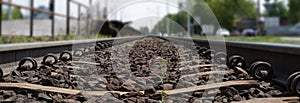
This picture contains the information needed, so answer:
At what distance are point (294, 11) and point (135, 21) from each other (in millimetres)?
74994

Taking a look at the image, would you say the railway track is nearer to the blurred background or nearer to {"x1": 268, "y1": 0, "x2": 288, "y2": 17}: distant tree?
the blurred background

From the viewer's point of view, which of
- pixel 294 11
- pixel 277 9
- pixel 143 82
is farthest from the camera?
pixel 277 9

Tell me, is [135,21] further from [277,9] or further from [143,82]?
[277,9]

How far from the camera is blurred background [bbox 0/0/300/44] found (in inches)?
166

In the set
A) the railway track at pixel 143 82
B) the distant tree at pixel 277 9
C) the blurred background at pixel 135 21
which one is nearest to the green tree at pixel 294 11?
the blurred background at pixel 135 21

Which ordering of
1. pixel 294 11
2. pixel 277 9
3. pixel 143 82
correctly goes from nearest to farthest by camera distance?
1. pixel 143 82
2. pixel 294 11
3. pixel 277 9

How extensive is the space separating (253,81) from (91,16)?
18.5 metres

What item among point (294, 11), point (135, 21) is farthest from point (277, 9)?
point (135, 21)

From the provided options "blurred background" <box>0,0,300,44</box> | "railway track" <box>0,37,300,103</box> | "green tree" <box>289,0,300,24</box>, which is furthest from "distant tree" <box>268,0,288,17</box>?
"railway track" <box>0,37,300,103</box>

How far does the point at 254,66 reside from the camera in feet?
11.6

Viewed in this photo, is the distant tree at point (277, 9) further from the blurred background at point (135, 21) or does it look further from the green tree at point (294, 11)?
the green tree at point (294, 11)

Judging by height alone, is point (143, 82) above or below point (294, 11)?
below

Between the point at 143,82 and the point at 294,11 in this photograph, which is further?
the point at 294,11

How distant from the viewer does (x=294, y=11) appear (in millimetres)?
72438
